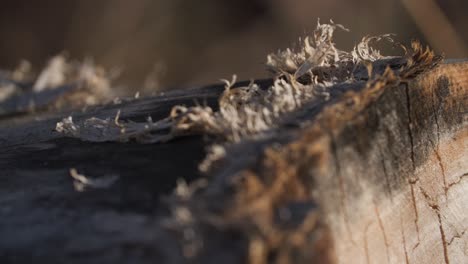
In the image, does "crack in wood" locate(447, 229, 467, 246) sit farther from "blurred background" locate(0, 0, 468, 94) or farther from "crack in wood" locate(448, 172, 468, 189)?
"blurred background" locate(0, 0, 468, 94)

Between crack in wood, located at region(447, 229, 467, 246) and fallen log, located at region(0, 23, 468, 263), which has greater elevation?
fallen log, located at region(0, 23, 468, 263)

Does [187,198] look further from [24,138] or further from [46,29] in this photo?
[46,29]

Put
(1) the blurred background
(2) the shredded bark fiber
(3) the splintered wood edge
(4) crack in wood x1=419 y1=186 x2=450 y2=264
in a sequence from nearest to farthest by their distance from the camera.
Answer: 1. (2) the shredded bark fiber
2. (3) the splintered wood edge
3. (4) crack in wood x1=419 y1=186 x2=450 y2=264
4. (1) the blurred background

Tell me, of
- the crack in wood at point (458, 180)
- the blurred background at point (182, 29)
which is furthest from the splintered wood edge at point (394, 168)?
the blurred background at point (182, 29)

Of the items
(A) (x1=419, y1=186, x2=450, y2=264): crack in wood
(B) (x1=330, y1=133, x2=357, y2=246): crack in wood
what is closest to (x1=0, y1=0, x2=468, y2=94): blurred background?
(A) (x1=419, y1=186, x2=450, y2=264): crack in wood

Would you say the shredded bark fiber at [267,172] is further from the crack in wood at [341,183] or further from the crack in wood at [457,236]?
the crack in wood at [457,236]

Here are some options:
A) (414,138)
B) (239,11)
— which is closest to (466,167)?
(414,138)

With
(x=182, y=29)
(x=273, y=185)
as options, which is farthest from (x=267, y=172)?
(x=182, y=29)

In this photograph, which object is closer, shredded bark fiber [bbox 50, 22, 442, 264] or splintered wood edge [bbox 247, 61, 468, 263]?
shredded bark fiber [bbox 50, 22, 442, 264]
